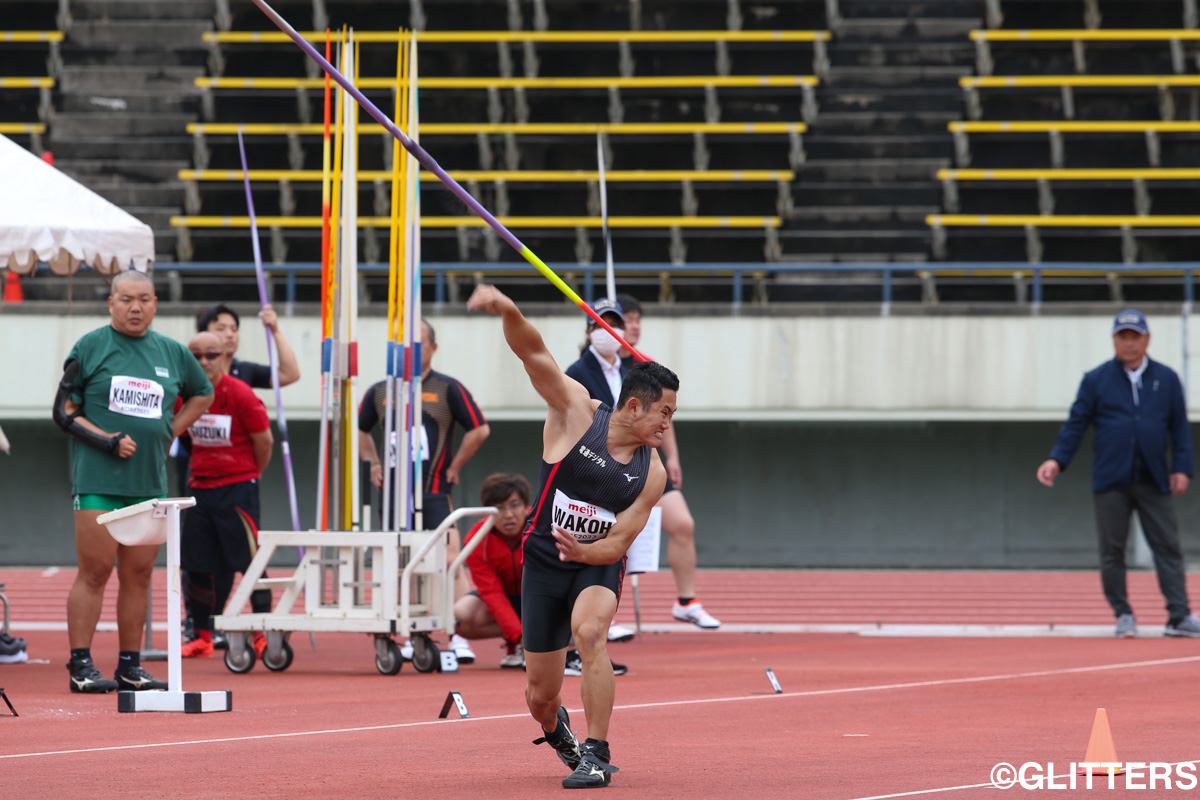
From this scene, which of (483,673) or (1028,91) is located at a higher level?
(1028,91)

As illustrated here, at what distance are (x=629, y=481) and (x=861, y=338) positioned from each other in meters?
10.9

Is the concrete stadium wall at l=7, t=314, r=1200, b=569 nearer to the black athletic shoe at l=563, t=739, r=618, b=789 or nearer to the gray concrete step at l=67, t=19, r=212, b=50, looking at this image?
the gray concrete step at l=67, t=19, r=212, b=50

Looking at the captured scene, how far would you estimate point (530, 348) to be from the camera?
4.96 metres

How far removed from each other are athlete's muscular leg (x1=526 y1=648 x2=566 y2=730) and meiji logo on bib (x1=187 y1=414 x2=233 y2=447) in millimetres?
4461

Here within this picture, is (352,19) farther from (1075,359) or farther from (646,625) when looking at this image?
(646,625)

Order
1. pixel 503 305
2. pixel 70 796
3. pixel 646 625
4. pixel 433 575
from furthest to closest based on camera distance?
pixel 646 625
pixel 433 575
pixel 503 305
pixel 70 796

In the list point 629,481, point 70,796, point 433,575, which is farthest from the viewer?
point 433,575

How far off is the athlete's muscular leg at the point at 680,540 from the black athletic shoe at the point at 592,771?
16.5ft

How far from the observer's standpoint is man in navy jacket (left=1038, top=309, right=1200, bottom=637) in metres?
10.3

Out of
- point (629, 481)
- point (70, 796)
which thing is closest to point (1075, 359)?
point (629, 481)

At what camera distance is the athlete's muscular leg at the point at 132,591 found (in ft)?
23.4

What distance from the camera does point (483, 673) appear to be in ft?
27.8

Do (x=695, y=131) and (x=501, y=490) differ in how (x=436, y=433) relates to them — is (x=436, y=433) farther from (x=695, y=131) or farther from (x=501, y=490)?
(x=695, y=131)

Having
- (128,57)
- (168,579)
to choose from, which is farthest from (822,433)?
(168,579)
